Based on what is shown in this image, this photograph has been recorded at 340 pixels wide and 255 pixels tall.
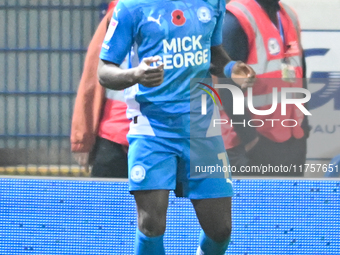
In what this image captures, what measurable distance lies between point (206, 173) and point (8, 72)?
1982mm

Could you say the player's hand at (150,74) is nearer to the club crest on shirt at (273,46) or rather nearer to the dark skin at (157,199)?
the dark skin at (157,199)

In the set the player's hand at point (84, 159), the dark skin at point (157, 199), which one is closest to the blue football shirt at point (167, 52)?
the dark skin at point (157, 199)

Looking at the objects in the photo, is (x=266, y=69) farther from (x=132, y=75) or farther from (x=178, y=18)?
(x=132, y=75)

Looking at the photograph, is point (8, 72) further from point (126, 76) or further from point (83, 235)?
point (126, 76)

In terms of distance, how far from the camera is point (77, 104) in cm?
377

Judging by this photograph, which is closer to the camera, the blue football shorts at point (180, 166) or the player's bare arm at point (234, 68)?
the blue football shorts at point (180, 166)

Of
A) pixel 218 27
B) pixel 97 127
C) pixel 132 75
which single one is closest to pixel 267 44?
pixel 218 27

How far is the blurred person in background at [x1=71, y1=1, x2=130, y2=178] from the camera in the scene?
3.72m

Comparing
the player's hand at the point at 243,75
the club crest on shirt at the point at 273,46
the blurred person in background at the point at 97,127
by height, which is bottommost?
the blurred person in background at the point at 97,127

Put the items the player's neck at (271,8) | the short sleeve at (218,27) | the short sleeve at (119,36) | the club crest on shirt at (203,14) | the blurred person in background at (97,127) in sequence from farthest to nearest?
the blurred person in background at (97,127)
the player's neck at (271,8)
the short sleeve at (218,27)
the club crest on shirt at (203,14)
the short sleeve at (119,36)

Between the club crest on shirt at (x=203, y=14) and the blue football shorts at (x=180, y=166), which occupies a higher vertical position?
the club crest on shirt at (x=203, y=14)

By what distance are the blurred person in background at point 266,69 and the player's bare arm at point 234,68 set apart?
0.86 metres

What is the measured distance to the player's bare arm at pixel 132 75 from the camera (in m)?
2.21

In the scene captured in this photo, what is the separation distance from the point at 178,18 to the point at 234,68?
43cm
